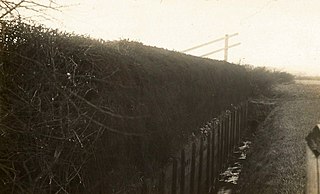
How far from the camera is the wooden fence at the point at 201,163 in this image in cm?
782

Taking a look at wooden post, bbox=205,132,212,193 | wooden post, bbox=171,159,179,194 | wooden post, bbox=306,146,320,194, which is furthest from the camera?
wooden post, bbox=205,132,212,193

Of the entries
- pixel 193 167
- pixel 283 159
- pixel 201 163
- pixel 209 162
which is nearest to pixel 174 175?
pixel 193 167

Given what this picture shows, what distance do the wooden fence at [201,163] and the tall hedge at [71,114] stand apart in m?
0.45

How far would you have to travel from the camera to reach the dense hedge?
4258 millimetres

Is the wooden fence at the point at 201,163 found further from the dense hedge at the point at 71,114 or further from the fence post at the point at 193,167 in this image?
the dense hedge at the point at 71,114

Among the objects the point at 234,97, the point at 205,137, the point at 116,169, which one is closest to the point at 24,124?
the point at 116,169

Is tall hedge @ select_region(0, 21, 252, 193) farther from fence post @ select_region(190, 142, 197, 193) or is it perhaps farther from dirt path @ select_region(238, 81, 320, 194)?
dirt path @ select_region(238, 81, 320, 194)

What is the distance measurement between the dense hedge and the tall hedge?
10 millimetres

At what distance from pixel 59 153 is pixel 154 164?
10.4 feet

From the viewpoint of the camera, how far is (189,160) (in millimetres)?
9758

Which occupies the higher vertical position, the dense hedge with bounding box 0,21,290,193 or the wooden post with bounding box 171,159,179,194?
the dense hedge with bounding box 0,21,290,193

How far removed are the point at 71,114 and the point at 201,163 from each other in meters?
6.80

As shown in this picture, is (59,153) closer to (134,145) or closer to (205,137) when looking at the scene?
(134,145)

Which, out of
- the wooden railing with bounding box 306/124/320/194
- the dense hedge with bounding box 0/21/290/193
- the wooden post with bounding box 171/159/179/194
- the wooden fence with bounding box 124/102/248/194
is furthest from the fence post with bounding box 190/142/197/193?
the wooden railing with bounding box 306/124/320/194
